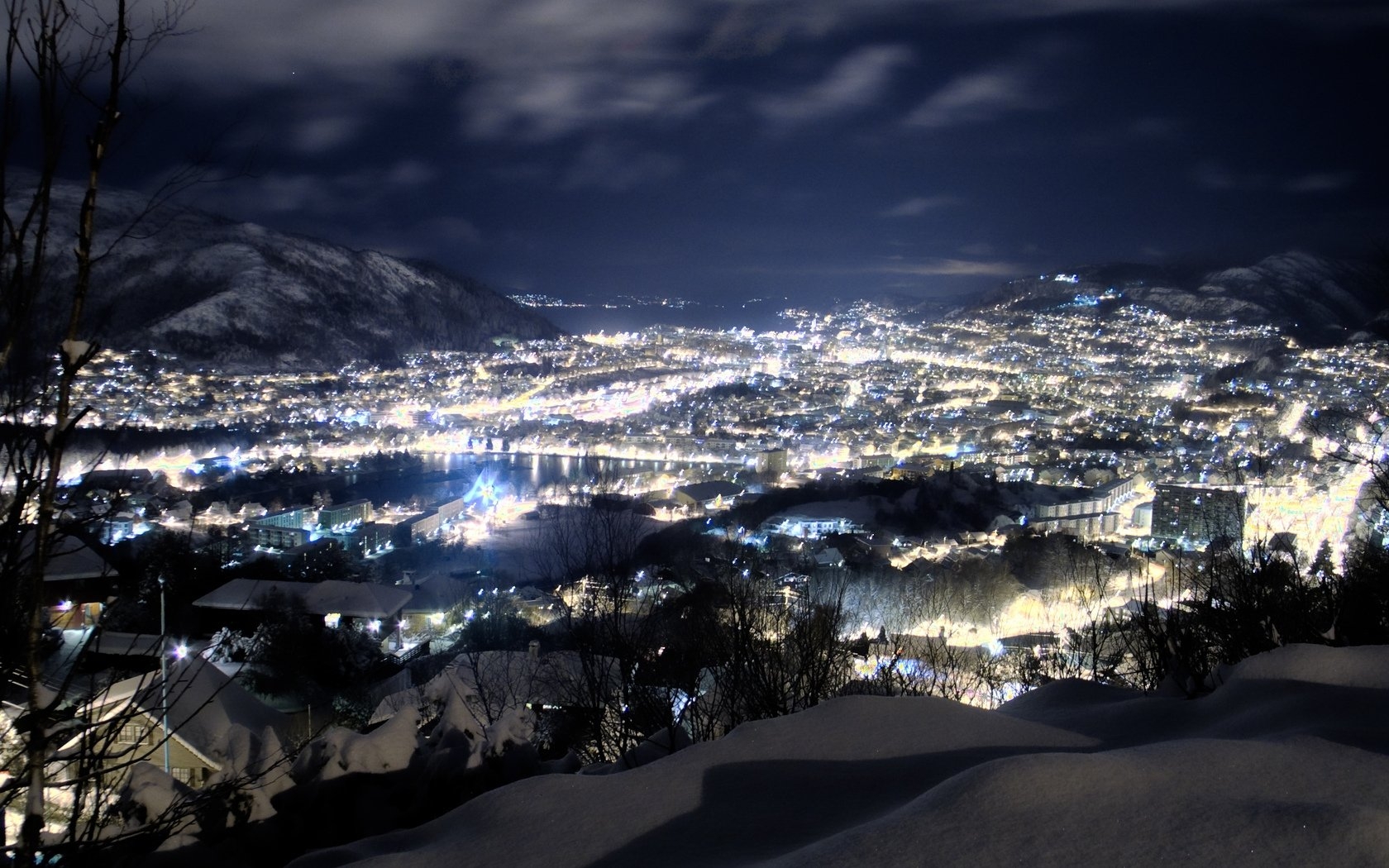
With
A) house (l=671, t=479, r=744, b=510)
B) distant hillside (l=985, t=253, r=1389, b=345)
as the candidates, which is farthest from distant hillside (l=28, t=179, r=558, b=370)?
distant hillside (l=985, t=253, r=1389, b=345)

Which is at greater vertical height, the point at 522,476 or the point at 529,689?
the point at 522,476

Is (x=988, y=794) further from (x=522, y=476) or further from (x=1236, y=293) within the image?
(x=1236, y=293)

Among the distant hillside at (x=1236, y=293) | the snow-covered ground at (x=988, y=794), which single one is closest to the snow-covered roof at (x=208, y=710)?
the snow-covered ground at (x=988, y=794)

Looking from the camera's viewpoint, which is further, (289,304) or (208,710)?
(289,304)

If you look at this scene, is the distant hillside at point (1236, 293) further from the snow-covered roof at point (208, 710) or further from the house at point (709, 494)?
the snow-covered roof at point (208, 710)

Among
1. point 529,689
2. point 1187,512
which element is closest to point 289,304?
point 1187,512

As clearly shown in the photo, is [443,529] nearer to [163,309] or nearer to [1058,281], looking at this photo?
[163,309]
